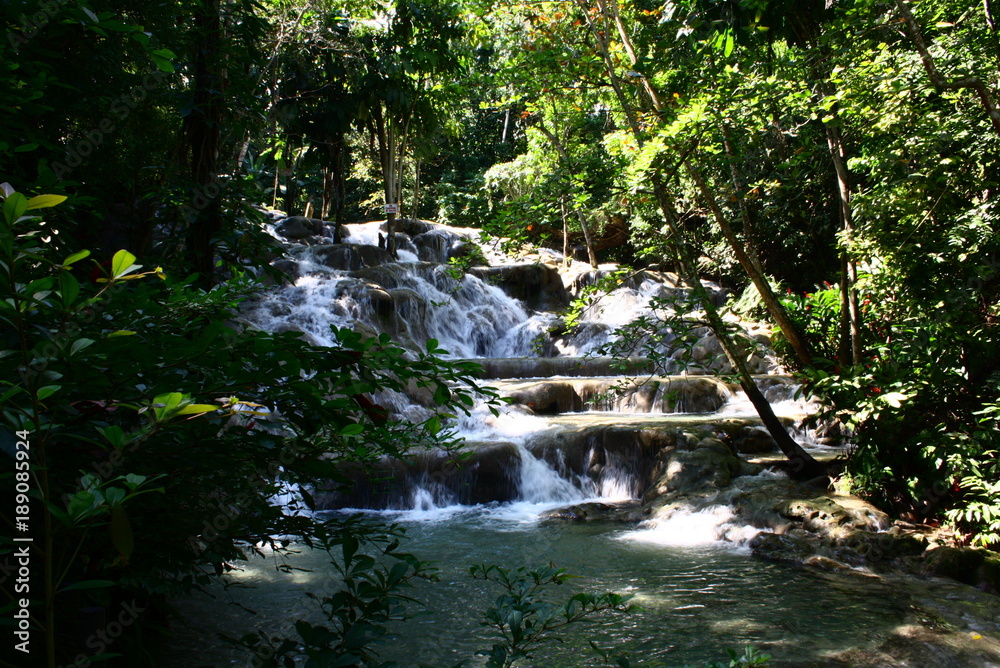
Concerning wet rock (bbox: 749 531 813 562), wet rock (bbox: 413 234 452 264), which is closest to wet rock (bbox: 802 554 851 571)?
wet rock (bbox: 749 531 813 562)

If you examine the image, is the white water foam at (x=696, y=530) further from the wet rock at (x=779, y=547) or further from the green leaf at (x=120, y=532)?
the green leaf at (x=120, y=532)

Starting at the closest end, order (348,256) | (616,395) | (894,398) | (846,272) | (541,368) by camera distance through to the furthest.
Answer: (894,398), (846,272), (616,395), (541,368), (348,256)

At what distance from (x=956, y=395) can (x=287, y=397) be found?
21.5ft

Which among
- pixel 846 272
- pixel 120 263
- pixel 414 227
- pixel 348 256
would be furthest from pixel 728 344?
pixel 414 227

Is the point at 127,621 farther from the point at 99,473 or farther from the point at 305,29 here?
the point at 305,29

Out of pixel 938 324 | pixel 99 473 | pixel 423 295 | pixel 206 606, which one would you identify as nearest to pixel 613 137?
pixel 938 324

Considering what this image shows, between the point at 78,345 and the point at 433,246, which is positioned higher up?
the point at 433,246

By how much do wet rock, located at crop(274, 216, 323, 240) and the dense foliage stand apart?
11.2 m

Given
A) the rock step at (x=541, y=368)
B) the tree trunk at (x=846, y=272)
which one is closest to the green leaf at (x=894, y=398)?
the tree trunk at (x=846, y=272)

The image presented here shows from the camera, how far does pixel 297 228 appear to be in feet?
74.9

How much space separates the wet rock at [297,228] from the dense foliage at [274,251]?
1119 cm

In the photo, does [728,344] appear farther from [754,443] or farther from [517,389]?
[517,389]

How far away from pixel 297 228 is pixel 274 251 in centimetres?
2049

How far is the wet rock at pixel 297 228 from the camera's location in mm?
22581
